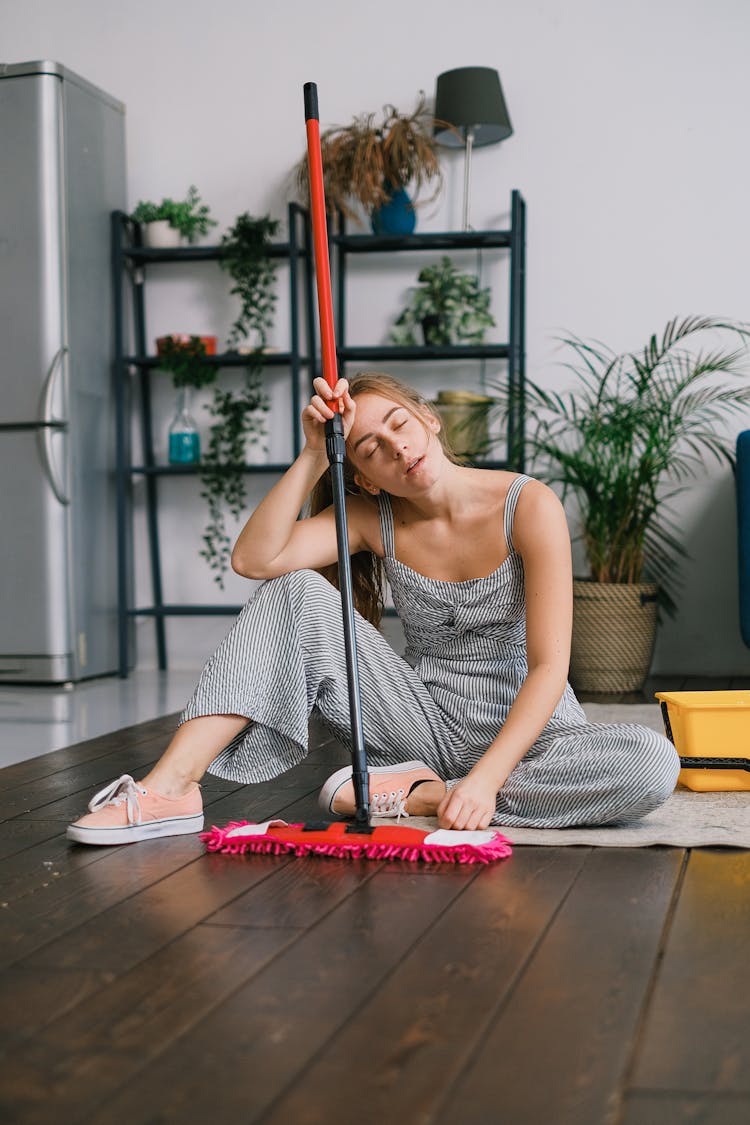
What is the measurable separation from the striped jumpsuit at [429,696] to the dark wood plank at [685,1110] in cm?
83

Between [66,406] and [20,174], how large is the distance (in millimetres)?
759

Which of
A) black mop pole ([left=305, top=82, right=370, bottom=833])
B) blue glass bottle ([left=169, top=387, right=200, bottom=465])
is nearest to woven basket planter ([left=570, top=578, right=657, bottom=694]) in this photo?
blue glass bottle ([left=169, top=387, right=200, bottom=465])

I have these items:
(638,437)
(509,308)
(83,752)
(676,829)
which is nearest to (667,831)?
(676,829)

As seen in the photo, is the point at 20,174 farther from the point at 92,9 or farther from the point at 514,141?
the point at 514,141

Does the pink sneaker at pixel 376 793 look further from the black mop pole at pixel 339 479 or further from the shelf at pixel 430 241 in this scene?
the shelf at pixel 430 241

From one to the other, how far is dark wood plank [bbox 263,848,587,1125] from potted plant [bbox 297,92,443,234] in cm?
302

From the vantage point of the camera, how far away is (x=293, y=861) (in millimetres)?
1653

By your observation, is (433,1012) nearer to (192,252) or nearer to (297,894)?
(297,894)

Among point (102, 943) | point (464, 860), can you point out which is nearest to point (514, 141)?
point (464, 860)

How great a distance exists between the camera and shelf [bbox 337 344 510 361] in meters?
4.07

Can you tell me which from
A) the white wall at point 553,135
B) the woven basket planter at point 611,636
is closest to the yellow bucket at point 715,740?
the woven basket planter at point 611,636

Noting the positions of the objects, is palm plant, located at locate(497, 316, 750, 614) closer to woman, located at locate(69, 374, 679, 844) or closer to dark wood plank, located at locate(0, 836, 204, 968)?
woman, located at locate(69, 374, 679, 844)

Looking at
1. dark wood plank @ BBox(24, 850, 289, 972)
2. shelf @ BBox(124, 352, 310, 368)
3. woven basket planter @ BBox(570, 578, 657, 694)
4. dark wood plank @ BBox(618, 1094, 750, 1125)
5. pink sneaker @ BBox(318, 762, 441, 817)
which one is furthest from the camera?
shelf @ BBox(124, 352, 310, 368)

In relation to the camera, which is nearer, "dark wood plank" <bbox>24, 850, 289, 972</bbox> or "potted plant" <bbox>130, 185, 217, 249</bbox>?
"dark wood plank" <bbox>24, 850, 289, 972</bbox>
